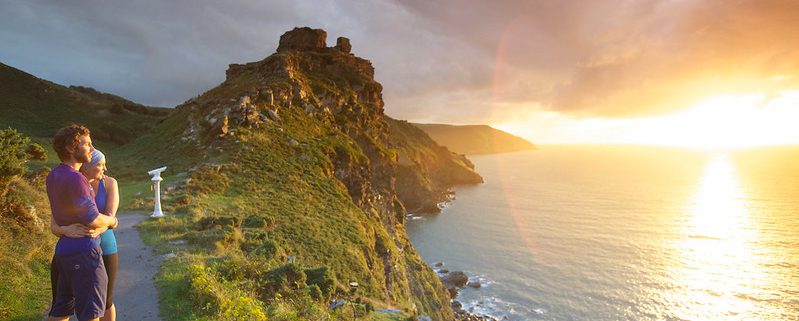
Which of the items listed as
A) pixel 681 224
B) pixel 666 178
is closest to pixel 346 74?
pixel 681 224

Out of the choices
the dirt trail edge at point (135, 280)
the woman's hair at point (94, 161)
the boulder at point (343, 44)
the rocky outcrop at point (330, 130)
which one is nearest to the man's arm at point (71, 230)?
the woman's hair at point (94, 161)

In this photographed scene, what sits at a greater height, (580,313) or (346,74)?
(346,74)

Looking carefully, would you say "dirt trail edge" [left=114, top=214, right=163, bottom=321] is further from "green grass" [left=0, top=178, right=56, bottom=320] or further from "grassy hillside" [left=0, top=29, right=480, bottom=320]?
"green grass" [left=0, top=178, right=56, bottom=320]

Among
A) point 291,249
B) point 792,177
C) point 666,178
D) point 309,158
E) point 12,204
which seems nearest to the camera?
point 12,204

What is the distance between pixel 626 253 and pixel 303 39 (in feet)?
218

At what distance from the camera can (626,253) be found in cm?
6391

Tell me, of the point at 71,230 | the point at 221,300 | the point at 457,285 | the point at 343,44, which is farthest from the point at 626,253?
the point at 71,230

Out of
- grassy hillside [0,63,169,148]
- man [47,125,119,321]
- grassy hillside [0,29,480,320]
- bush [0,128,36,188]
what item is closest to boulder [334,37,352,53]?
grassy hillside [0,29,480,320]

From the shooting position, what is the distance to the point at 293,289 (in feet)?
43.1

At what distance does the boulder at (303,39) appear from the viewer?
67125 mm

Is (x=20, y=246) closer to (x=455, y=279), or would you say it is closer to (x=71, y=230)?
(x=71, y=230)

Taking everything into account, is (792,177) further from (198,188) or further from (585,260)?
(198,188)

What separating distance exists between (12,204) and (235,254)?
6.84 meters

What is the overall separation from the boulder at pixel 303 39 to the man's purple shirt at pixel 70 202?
6585cm
